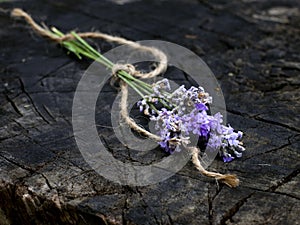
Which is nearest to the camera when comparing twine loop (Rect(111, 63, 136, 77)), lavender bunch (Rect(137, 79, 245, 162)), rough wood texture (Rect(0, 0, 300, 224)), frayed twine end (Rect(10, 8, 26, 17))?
rough wood texture (Rect(0, 0, 300, 224))

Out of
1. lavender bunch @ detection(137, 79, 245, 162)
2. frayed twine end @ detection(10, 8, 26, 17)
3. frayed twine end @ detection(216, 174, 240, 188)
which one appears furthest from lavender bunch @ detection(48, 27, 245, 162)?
frayed twine end @ detection(10, 8, 26, 17)

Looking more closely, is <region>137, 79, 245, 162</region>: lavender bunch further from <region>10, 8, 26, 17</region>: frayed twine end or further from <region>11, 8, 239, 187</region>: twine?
<region>10, 8, 26, 17</region>: frayed twine end

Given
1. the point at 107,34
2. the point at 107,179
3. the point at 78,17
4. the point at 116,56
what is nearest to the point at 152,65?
the point at 116,56

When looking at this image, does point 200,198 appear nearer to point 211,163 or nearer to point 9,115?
point 211,163

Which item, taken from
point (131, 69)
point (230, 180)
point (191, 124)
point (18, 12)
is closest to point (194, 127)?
point (191, 124)

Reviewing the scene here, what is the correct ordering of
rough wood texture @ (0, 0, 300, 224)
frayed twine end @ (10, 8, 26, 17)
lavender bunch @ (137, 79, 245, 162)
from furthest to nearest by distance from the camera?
frayed twine end @ (10, 8, 26, 17)
lavender bunch @ (137, 79, 245, 162)
rough wood texture @ (0, 0, 300, 224)

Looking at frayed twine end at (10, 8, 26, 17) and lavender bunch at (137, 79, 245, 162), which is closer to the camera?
lavender bunch at (137, 79, 245, 162)

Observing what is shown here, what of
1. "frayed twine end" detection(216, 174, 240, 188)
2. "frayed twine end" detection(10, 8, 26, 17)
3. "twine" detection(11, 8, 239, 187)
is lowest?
"frayed twine end" detection(10, 8, 26, 17)
